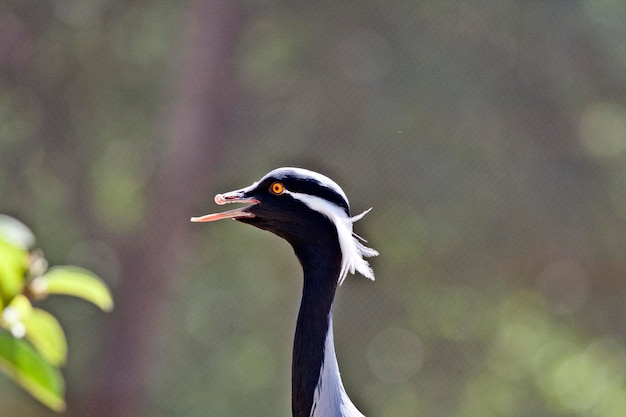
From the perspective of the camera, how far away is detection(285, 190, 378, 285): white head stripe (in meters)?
2.63

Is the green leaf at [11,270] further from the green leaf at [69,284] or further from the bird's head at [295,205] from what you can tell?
the bird's head at [295,205]

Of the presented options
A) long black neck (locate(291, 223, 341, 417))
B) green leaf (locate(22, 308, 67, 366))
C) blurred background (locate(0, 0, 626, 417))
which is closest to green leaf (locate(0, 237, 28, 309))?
green leaf (locate(22, 308, 67, 366))

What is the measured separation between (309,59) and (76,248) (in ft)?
7.51

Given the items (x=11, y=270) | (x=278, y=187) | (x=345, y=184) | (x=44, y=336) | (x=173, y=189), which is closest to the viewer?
(x=11, y=270)

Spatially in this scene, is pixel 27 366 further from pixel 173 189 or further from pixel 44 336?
pixel 173 189

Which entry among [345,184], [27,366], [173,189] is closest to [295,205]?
[27,366]

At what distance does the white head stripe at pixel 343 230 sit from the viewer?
2.63 metres

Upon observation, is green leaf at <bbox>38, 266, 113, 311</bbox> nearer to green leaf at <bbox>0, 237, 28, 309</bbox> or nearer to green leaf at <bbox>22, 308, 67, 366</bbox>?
green leaf at <bbox>22, 308, 67, 366</bbox>

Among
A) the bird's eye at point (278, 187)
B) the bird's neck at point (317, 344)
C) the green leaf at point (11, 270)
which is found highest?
the green leaf at point (11, 270)

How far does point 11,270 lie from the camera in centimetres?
146

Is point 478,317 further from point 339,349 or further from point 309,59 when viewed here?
point 309,59

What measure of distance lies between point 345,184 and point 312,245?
527 centimetres

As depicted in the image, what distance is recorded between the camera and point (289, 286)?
27.5 ft

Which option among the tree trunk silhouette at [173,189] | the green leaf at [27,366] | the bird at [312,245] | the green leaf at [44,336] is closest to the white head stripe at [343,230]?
the bird at [312,245]
